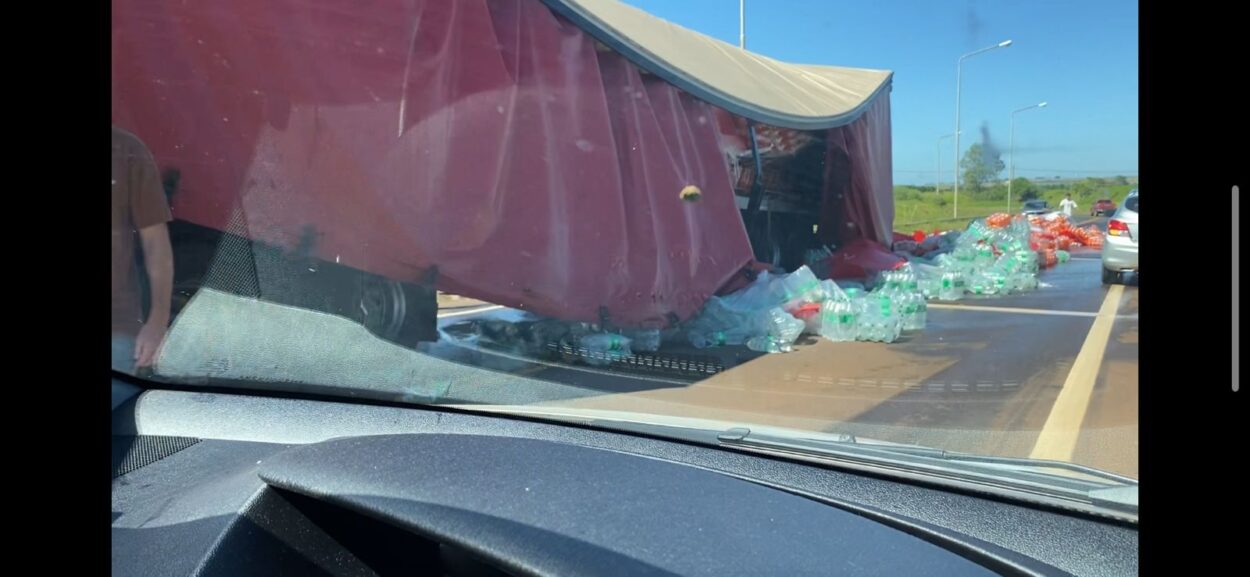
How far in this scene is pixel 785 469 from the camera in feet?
8.38

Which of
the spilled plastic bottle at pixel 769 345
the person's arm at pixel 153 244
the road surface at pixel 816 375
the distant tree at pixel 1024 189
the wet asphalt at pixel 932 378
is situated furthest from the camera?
the spilled plastic bottle at pixel 769 345

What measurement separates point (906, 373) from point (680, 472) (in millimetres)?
2690

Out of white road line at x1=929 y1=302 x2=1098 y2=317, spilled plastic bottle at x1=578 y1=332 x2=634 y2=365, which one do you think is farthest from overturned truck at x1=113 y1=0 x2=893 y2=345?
white road line at x1=929 y1=302 x2=1098 y2=317

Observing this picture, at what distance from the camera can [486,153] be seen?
18.7ft

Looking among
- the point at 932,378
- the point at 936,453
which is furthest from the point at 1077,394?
the point at 936,453

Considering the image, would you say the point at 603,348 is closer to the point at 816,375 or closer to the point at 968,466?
the point at 816,375

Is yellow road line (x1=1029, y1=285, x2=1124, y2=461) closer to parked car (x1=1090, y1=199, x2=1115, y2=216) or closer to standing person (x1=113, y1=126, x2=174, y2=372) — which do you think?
parked car (x1=1090, y1=199, x2=1115, y2=216)

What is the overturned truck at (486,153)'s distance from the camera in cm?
491

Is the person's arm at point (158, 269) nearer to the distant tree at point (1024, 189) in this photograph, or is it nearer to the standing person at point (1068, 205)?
the distant tree at point (1024, 189)

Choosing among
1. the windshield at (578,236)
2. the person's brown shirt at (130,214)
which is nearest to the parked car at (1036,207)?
the windshield at (578,236)

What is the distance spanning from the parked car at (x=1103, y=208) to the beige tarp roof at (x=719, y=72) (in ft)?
8.59

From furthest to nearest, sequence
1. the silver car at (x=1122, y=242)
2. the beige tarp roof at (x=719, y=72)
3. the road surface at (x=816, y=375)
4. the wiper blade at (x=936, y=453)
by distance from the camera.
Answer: the beige tarp roof at (x=719, y=72) < the road surface at (x=816, y=375) < the wiper blade at (x=936, y=453) < the silver car at (x=1122, y=242)

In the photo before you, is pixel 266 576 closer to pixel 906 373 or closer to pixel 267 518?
pixel 267 518
